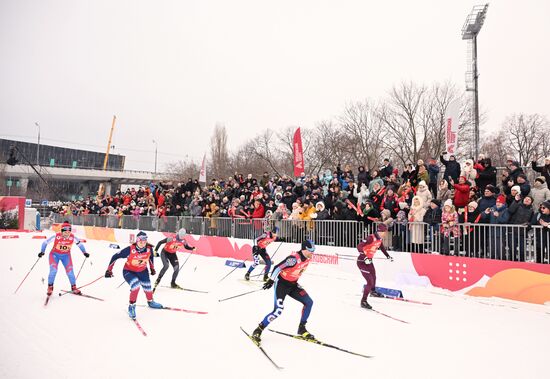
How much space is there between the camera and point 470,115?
29859mm

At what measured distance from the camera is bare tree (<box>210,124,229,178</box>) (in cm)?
5503

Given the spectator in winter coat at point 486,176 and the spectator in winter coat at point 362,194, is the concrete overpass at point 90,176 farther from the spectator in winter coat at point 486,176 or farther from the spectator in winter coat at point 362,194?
the spectator in winter coat at point 486,176

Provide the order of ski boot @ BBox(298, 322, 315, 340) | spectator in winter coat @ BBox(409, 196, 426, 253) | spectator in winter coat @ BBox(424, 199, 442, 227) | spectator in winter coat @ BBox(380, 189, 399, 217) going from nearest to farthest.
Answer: ski boot @ BBox(298, 322, 315, 340) → spectator in winter coat @ BBox(424, 199, 442, 227) → spectator in winter coat @ BBox(409, 196, 426, 253) → spectator in winter coat @ BBox(380, 189, 399, 217)

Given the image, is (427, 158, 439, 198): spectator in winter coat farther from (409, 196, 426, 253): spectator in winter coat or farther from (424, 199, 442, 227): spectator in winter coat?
(424, 199, 442, 227): spectator in winter coat

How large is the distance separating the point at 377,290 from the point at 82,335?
6739 mm

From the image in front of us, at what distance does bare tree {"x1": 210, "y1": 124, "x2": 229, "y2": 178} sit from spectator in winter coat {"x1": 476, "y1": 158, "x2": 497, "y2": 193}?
44.8m

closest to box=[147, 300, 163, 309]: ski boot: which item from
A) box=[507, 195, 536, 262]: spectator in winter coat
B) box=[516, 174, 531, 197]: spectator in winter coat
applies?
box=[507, 195, 536, 262]: spectator in winter coat

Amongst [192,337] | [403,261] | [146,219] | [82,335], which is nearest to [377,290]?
[403,261]

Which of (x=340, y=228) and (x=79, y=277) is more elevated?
(x=340, y=228)

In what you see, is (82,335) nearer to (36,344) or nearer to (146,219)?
(36,344)

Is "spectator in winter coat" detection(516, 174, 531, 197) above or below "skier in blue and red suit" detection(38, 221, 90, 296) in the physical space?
above

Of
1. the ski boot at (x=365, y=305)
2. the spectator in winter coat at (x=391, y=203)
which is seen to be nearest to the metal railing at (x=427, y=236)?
the spectator in winter coat at (x=391, y=203)

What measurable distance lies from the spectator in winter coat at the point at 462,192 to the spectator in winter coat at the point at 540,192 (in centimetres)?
147

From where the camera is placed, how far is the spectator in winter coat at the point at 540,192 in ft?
31.4
